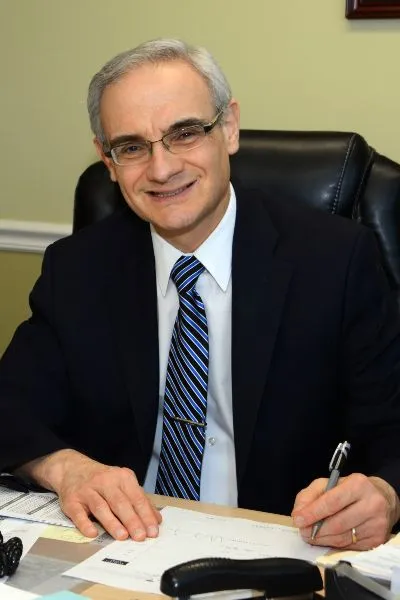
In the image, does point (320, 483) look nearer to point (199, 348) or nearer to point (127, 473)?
point (127, 473)

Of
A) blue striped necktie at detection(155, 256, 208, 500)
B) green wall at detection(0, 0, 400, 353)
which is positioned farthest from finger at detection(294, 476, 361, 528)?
green wall at detection(0, 0, 400, 353)

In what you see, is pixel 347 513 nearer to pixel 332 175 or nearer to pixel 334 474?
pixel 334 474

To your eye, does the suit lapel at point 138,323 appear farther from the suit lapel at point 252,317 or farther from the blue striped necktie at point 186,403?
the suit lapel at point 252,317

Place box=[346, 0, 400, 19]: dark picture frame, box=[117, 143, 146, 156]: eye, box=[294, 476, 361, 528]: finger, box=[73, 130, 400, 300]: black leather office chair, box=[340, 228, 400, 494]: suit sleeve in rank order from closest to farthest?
box=[294, 476, 361, 528]: finger, box=[340, 228, 400, 494]: suit sleeve, box=[117, 143, 146, 156]: eye, box=[73, 130, 400, 300]: black leather office chair, box=[346, 0, 400, 19]: dark picture frame

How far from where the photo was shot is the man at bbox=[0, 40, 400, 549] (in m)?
1.82

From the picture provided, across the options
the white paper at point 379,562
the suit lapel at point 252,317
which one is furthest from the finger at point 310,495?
the suit lapel at point 252,317

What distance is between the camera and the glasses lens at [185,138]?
184 centimetres

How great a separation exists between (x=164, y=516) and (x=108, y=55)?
1.67 meters

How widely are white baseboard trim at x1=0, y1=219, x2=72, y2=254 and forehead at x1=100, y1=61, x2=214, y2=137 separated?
3.73 feet

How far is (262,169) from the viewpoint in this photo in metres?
2.07

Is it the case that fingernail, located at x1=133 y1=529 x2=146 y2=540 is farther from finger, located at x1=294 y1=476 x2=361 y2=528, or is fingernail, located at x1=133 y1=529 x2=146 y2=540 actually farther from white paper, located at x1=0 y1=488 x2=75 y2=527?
finger, located at x1=294 y1=476 x2=361 y2=528

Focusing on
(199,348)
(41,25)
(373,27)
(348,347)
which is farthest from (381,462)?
(41,25)

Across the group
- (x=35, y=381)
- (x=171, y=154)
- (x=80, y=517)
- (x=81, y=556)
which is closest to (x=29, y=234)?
(x=35, y=381)

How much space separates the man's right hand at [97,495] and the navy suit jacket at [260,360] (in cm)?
5
